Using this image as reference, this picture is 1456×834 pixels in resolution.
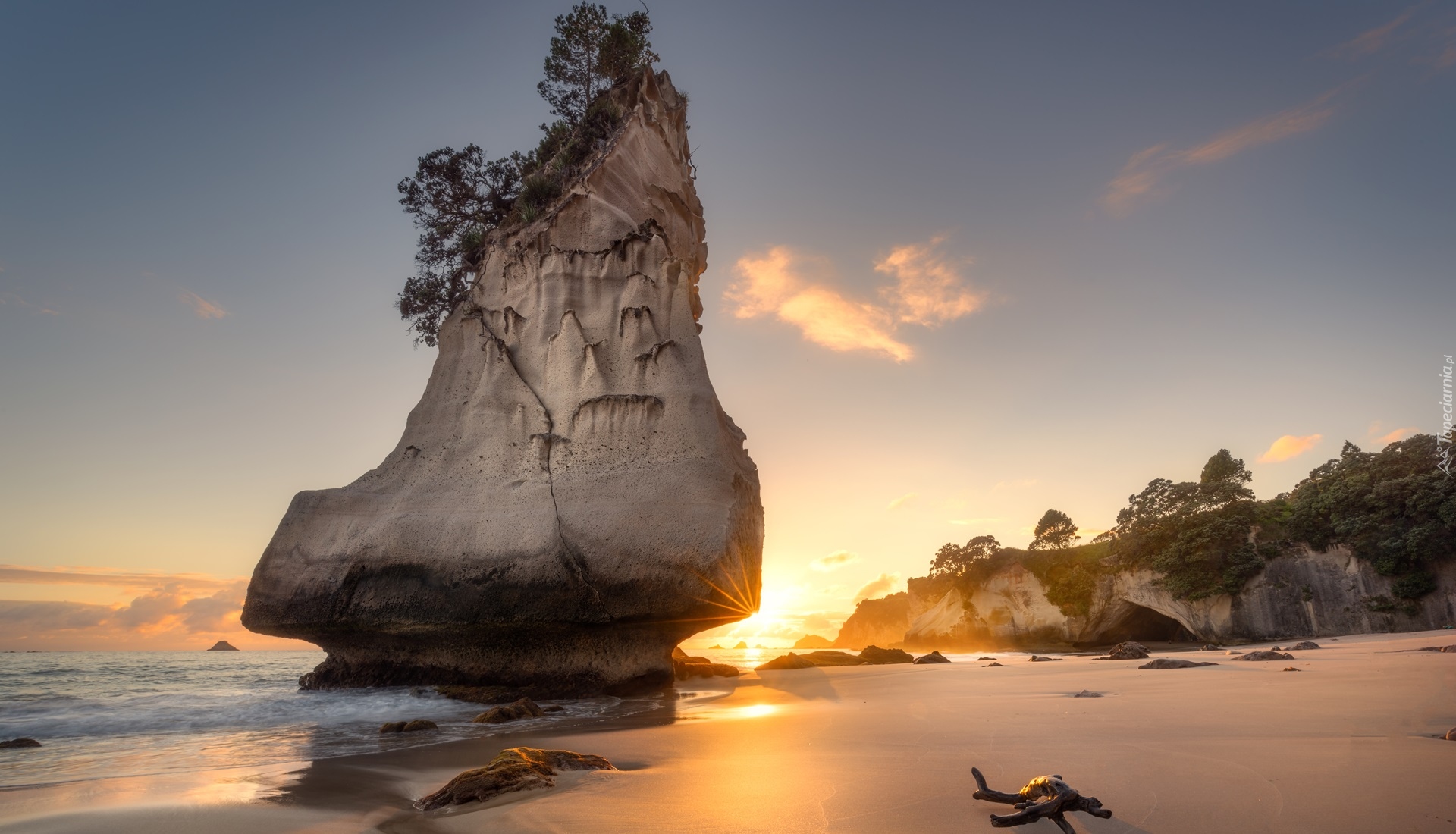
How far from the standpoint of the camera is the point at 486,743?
554cm

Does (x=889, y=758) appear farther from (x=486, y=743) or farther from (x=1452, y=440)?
(x=1452, y=440)

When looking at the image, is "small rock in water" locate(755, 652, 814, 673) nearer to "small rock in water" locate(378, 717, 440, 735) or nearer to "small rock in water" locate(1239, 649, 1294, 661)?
"small rock in water" locate(1239, 649, 1294, 661)

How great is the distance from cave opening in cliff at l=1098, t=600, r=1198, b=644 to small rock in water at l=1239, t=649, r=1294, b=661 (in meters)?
22.0

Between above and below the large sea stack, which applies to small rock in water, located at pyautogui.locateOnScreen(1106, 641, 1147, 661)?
below

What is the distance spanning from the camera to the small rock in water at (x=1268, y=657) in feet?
35.5

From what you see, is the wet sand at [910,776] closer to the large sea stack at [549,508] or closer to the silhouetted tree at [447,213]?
the large sea stack at [549,508]

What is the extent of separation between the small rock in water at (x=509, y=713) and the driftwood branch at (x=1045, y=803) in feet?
18.9

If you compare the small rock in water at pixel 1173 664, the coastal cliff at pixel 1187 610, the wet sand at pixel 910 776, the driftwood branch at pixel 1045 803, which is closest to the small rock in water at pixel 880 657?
the small rock in water at pixel 1173 664

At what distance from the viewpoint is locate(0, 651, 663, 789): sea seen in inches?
200

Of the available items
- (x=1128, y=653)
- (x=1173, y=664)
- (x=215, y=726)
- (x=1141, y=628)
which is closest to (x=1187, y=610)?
(x=1141, y=628)

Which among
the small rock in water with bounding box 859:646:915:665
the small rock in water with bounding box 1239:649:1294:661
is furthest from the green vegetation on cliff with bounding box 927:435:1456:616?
the small rock in water with bounding box 1239:649:1294:661

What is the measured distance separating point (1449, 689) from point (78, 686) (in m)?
21.4

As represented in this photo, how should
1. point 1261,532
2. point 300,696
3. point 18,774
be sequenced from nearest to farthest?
point 18,774, point 300,696, point 1261,532

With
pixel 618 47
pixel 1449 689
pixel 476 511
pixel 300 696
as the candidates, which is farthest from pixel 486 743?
pixel 618 47
